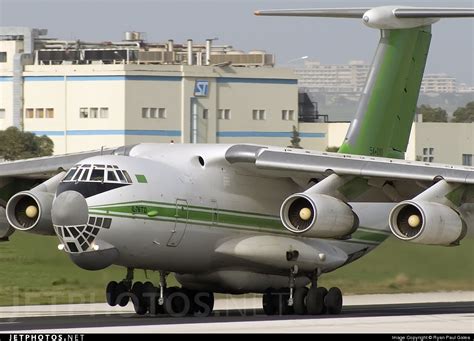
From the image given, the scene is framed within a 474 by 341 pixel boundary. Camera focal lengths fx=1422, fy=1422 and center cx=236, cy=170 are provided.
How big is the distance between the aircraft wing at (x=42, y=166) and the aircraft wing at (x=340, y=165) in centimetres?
265

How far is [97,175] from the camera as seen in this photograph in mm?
19016

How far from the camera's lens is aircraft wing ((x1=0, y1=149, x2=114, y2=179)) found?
845 inches

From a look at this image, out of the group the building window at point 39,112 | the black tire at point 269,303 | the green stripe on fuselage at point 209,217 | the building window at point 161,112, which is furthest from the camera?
the building window at point 39,112

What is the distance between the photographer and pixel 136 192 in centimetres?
1905

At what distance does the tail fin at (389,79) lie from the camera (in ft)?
72.3

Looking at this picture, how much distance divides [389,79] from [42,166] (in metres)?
5.59

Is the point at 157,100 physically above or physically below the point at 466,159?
above

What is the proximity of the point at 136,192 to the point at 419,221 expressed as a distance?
3787mm

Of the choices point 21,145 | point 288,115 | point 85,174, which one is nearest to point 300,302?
point 85,174

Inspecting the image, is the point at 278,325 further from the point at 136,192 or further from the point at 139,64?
the point at 139,64

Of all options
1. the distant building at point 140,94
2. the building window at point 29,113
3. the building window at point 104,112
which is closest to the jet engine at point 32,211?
the distant building at point 140,94

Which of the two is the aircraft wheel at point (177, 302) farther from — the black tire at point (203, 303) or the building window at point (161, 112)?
the building window at point (161, 112)

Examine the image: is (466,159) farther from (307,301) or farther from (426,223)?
(426,223)

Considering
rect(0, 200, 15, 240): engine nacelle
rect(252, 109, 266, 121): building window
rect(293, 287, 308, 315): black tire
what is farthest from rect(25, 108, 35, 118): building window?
rect(293, 287, 308, 315): black tire
